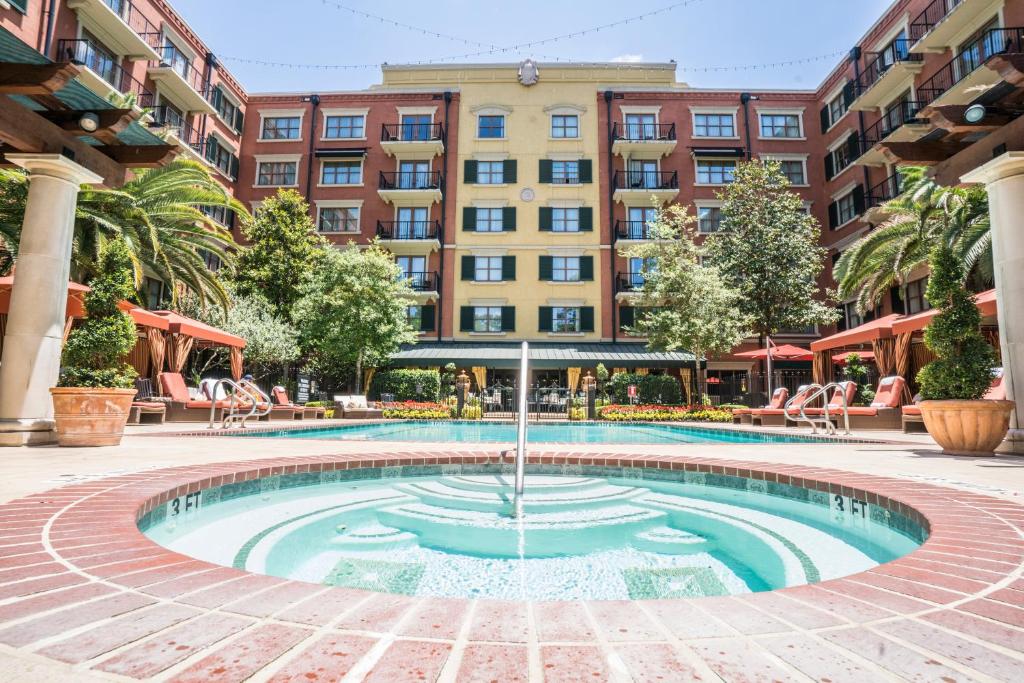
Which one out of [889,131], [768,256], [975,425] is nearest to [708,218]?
[768,256]

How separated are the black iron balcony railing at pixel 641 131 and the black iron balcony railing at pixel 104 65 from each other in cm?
1957

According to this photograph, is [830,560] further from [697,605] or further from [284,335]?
[284,335]

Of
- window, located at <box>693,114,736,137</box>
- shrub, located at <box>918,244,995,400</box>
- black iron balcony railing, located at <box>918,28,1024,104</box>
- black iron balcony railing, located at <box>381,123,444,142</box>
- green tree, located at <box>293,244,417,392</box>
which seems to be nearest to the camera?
shrub, located at <box>918,244,995,400</box>

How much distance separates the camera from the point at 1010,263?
20.3ft

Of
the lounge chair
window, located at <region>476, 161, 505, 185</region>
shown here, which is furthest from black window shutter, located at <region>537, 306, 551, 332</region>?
the lounge chair

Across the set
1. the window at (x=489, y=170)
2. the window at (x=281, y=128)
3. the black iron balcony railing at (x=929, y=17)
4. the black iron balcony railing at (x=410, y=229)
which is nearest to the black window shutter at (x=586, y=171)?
the window at (x=489, y=170)

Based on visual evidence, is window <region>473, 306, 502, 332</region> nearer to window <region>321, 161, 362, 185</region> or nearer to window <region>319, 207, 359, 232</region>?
window <region>319, 207, 359, 232</region>

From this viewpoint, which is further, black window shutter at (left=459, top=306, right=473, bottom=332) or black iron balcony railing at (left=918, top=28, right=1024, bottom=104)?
black window shutter at (left=459, top=306, right=473, bottom=332)

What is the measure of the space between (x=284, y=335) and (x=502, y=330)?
31.5ft

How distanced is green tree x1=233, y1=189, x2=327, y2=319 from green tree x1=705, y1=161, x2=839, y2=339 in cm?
1672

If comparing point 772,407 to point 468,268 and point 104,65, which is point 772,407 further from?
point 104,65

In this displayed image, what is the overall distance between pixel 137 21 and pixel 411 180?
1168cm

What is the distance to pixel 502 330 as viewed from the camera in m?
25.2

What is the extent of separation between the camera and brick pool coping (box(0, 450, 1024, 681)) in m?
1.11
